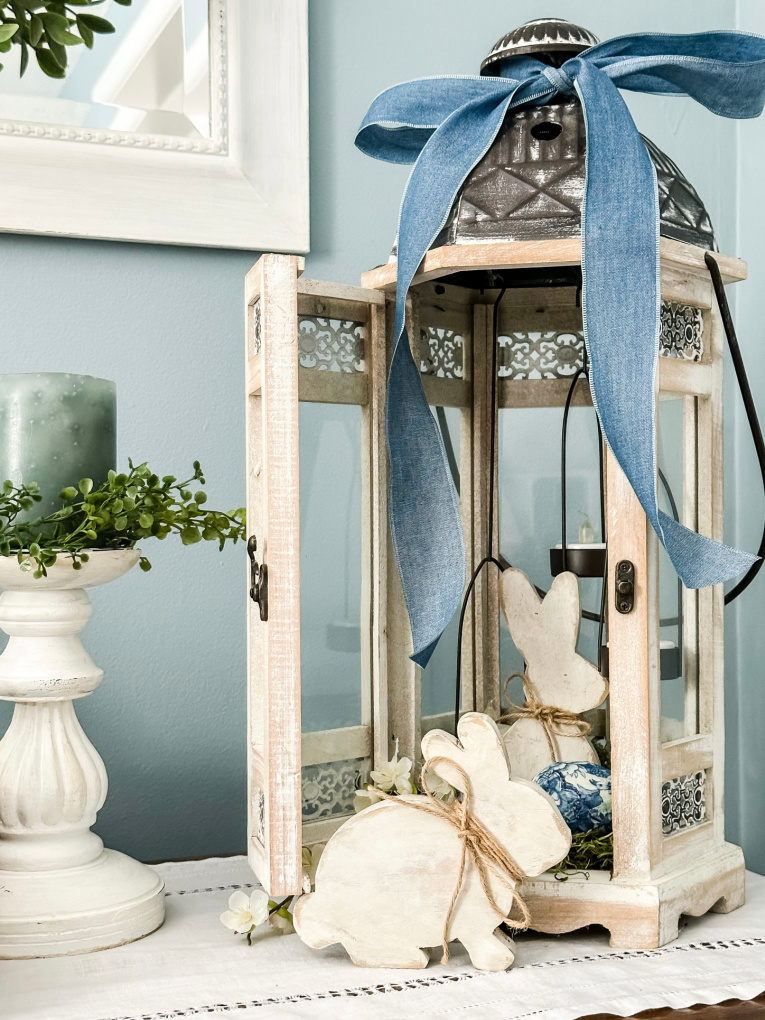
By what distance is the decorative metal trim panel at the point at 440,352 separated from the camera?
88cm

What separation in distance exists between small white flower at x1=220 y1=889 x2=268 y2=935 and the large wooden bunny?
0.16 feet

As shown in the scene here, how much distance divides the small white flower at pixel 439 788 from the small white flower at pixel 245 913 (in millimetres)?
157

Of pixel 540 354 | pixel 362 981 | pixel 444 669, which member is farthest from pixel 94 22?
pixel 362 981

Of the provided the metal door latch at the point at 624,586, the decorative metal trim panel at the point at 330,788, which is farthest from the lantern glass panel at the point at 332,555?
the metal door latch at the point at 624,586

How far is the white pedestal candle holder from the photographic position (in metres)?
0.73

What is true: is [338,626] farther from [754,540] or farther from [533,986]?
[754,540]

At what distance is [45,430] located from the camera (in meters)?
0.75

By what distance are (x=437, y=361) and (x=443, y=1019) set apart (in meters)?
0.52

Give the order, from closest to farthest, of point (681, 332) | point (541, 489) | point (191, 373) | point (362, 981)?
point (362, 981), point (681, 332), point (541, 489), point (191, 373)

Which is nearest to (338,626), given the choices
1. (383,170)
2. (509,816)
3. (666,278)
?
(509,816)

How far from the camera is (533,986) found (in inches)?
25.6

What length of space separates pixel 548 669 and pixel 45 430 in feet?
1.46

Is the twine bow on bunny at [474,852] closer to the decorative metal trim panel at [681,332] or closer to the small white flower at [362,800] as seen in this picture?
the small white flower at [362,800]

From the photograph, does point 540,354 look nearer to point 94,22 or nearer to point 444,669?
point 444,669
